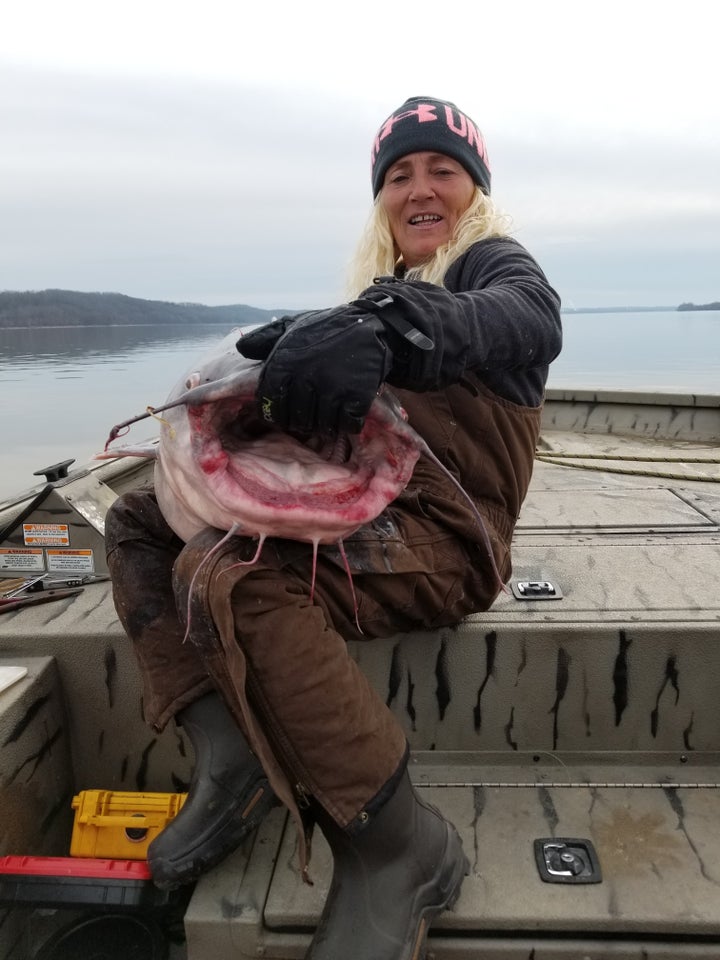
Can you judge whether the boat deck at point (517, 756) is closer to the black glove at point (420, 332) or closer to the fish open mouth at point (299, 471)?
the fish open mouth at point (299, 471)

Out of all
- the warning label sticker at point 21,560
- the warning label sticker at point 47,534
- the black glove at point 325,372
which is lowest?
the warning label sticker at point 21,560

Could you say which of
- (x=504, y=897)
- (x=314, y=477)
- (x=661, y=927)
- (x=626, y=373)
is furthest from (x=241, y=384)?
(x=626, y=373)

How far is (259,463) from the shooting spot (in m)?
1.39

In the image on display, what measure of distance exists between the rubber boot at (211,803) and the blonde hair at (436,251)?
3.93 ft

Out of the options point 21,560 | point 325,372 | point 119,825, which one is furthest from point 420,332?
point 21,560

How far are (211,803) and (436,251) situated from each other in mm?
1593

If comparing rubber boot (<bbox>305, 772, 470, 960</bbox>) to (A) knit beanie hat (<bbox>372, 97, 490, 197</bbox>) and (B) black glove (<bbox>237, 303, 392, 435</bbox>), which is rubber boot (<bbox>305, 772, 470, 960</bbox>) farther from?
(A) knit beanie hat (<bbox>372, 97, 490, 197</bbox>)

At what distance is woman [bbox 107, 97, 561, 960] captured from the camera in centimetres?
132

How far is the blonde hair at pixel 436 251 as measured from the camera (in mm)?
2019

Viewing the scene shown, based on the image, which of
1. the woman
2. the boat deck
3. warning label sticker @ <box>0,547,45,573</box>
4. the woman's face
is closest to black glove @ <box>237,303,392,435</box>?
the woman

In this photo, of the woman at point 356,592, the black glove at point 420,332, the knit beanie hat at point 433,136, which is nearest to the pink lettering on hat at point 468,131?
the knit beanie hat at point 433,136

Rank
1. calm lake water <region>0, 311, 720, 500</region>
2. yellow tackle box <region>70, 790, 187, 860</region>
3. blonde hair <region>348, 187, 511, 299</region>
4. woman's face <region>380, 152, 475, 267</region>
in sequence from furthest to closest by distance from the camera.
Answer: calm lake water <region>0, 311, 720, 500</region> < woman's face <region>380, 152, 475, 267</region> < blonde hair <region>348, 187, 511, 299</region> < yellow tackle box <region>70, 790, 187, 860</region>

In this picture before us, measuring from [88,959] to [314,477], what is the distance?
130 cm

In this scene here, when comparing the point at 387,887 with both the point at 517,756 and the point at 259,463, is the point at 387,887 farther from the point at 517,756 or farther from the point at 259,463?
the point at 259,463
